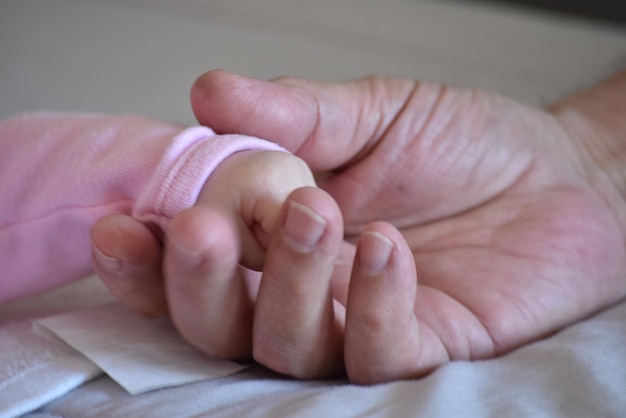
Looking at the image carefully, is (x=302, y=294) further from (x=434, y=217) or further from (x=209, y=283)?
(x=434, y=217)

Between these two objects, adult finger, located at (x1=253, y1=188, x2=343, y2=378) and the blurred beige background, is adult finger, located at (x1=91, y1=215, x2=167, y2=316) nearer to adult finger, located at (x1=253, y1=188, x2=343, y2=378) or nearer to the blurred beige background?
adult finger, located at (x1=253, y1=188, x2=343, y2=378)

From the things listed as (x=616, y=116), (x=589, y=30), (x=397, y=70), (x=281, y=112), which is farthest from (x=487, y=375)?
(x=589, y=30)

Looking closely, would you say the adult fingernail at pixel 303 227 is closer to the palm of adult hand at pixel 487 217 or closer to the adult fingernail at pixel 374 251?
the adult fingernail at pixel 374 251

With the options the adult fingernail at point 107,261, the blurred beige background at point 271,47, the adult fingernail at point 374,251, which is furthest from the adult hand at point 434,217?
the blurred beige background at point 271,47

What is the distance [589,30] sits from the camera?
1.16 m

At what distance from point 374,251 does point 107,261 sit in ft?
0.61

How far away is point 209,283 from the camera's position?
432mm

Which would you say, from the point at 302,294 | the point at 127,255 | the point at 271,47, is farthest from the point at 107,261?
the point at 271,47

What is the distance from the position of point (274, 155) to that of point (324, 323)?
0.40 feet

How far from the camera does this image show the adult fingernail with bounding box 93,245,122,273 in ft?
1.60

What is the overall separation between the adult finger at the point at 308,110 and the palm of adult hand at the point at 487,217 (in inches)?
1.0

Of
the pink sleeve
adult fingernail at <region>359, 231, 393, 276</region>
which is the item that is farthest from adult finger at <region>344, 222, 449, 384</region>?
the pink sleeve

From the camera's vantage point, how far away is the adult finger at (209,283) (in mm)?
397

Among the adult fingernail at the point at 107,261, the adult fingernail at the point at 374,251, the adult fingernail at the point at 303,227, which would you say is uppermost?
the adult fingernail at the point at 303,227
